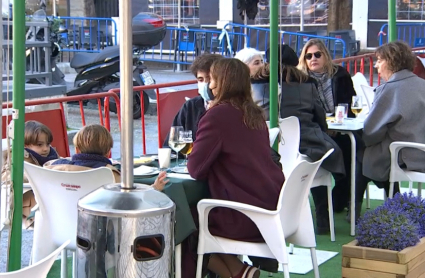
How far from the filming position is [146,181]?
12.4 feet

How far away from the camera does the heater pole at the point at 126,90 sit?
278 centimetres

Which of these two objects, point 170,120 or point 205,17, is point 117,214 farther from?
point 205,17

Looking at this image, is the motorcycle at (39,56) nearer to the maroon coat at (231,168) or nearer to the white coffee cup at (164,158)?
the white coffee cup at (164,158)

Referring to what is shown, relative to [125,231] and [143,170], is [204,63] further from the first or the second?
[125,231]

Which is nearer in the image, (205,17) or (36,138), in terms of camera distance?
(36,138)

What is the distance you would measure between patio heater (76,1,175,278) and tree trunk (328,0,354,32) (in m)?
17.0

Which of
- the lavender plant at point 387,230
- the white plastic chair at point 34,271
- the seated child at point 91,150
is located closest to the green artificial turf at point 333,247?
the lavender plant at point 387,230

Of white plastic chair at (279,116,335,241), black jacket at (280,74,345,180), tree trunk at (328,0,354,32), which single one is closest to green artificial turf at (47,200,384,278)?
white plastic chair at (279,116,335,241)

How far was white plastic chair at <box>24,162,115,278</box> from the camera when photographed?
3637 millimetres

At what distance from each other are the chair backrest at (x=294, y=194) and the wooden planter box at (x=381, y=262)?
35 cm

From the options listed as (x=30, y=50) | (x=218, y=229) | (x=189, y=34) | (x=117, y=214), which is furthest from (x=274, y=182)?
(x=189, y=34)

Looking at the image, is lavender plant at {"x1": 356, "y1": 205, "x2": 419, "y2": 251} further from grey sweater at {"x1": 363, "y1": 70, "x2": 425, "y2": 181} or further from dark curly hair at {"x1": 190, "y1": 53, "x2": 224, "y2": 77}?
dark curly hair at {"x1": 190, "y1": 53, "x2": 224, "y2": 77}

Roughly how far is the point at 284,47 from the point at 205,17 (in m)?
17.3

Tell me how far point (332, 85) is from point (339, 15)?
13311 mm
